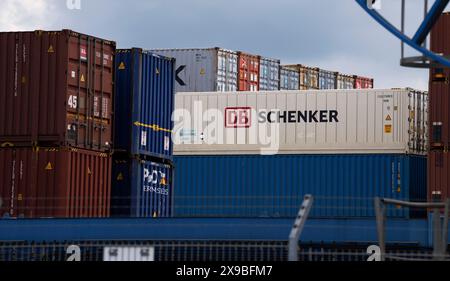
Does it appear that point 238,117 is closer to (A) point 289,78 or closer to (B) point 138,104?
(B) point 138,104

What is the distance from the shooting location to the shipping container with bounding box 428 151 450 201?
2862cm

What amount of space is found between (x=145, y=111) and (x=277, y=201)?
696 centimetres

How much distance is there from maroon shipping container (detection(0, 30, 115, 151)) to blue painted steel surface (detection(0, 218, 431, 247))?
3.96 metres

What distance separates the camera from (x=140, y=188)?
28219 millimetres

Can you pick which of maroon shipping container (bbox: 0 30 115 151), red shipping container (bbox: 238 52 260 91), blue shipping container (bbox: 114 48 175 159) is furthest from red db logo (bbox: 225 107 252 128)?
maroon shipping container (bbox: 0 30 115 151)

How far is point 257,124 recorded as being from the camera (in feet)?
125

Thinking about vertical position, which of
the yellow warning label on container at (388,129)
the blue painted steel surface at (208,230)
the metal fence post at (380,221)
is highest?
the yellow warning label on container at (388,129)

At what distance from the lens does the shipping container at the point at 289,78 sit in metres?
53.7

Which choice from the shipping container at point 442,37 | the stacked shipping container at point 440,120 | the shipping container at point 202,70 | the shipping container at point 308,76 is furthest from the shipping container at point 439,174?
the shipping container at point 308,76

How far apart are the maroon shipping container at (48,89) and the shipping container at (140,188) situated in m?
1.07

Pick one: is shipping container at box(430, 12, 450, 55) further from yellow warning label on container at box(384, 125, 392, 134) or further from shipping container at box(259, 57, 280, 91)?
shipping container at box(259, 57, 280, 91)

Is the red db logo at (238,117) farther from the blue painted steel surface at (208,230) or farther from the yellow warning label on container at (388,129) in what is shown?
the blue painted steel surface at (208,230)

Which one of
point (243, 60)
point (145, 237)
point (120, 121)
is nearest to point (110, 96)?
point (120, 121)
